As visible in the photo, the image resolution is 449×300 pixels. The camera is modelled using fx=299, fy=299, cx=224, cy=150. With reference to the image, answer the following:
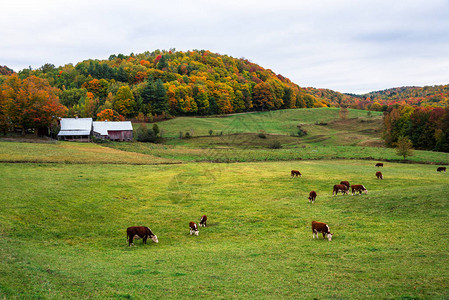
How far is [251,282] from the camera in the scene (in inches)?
425

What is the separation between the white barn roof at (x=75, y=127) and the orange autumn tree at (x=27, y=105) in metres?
7.82

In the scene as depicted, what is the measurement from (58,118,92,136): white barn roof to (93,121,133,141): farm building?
137 inches

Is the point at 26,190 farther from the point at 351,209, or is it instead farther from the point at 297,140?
the point at 297,140

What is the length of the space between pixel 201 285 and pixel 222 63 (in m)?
180

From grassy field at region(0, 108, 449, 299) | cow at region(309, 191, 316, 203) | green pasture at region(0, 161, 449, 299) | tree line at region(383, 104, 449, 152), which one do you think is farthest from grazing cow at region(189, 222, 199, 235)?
tree line at region(383, 104, 449, 152)

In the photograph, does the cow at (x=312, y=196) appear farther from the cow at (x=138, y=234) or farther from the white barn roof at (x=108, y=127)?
the white barn roof at (x=108, y=127)

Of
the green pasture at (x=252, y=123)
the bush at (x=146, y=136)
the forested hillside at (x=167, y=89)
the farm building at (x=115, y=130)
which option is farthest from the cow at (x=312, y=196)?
the forested hillside at (x=167, y=89)

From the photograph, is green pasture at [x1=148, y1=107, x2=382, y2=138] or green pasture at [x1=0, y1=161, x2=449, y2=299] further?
green pasture at [x1=148, y1=107, x2=382, y2=138]

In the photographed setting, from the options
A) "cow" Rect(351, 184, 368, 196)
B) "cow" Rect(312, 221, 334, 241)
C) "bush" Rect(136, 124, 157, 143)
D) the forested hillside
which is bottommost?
"cow" Rect(312, 221, 334, 241)

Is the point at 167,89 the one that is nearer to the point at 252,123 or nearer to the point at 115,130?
the point at 252,123

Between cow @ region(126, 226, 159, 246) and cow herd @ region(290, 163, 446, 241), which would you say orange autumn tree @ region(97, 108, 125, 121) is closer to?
A: cow herd @ region(290, 163, 446, 241)

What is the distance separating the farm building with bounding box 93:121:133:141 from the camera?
267 feet

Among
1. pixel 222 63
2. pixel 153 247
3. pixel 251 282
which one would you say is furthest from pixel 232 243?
pixel 222 63

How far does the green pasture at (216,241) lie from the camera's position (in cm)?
994
